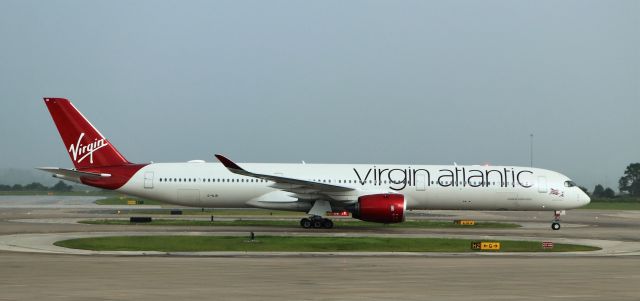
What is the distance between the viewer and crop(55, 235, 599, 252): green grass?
94.8ft

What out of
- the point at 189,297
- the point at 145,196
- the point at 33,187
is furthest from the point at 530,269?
the point at 33,187

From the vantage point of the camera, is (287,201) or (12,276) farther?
(287,201)

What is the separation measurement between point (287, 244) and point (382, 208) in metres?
10.2

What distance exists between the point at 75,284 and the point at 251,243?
1303 cm

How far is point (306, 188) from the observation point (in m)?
41.4

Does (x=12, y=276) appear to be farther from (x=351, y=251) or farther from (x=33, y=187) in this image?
(x=33, y=187)

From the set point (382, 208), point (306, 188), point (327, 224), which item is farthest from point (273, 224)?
point (382, 208)

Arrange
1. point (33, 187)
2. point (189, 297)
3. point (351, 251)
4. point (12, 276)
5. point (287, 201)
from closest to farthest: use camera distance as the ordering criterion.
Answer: point (189, 297)
point (12, 276)
point (351, 251)
point (287, 201)
point (33, 187)

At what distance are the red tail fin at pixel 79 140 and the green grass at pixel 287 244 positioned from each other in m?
12.2

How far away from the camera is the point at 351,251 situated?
94.5 ft

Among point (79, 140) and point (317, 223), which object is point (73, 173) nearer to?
point (79, 140)

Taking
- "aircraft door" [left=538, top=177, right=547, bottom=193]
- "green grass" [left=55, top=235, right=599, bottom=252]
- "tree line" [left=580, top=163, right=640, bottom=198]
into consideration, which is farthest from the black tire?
"tree line" [left=580, top=163, right=640, bottom=198]

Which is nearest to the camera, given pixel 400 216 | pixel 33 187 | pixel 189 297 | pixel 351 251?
pixel 189 297

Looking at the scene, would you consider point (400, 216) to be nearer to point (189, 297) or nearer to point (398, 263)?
point (398, 263)
